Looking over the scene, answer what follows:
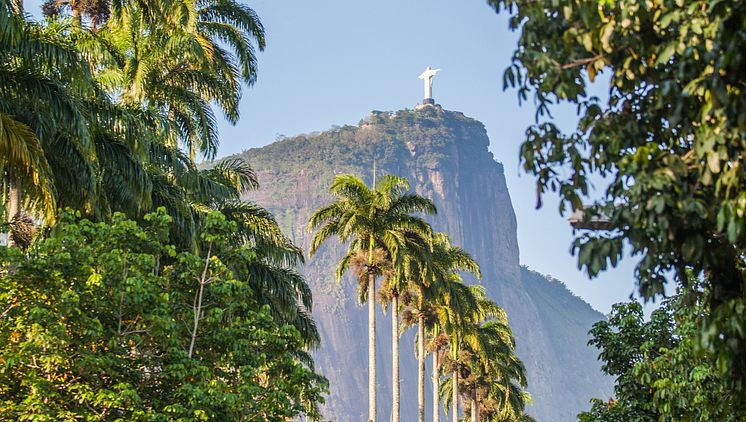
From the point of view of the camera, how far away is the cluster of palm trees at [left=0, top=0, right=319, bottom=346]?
17.5 meters

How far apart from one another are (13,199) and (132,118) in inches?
108

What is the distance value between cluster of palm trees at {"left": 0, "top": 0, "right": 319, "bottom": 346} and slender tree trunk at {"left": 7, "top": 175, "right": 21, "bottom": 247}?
5 centimetres

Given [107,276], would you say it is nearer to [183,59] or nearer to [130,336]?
[130,336]

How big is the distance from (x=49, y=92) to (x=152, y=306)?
414cm

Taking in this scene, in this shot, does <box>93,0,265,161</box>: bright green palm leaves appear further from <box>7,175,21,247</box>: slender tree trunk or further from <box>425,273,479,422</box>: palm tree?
<box>425,273,479,422</box>: palm tree

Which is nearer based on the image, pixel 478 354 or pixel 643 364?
pixel 643 364

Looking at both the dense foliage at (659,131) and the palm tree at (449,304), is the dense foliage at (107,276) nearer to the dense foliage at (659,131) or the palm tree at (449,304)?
the dense foliage at (659,131)

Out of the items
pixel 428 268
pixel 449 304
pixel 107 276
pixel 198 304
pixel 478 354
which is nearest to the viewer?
pixel 107 276

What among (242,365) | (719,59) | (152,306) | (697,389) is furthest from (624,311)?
(719,59)

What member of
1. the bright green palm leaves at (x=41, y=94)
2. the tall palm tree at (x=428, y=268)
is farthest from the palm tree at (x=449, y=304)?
the bright green palm leaves at (x=41, y=94)

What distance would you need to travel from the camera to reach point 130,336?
17.2m

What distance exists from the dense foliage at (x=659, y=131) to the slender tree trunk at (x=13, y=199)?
11.9m

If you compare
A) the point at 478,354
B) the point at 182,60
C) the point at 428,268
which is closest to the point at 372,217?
the point at 428,268

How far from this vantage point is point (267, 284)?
28156 millimetres
